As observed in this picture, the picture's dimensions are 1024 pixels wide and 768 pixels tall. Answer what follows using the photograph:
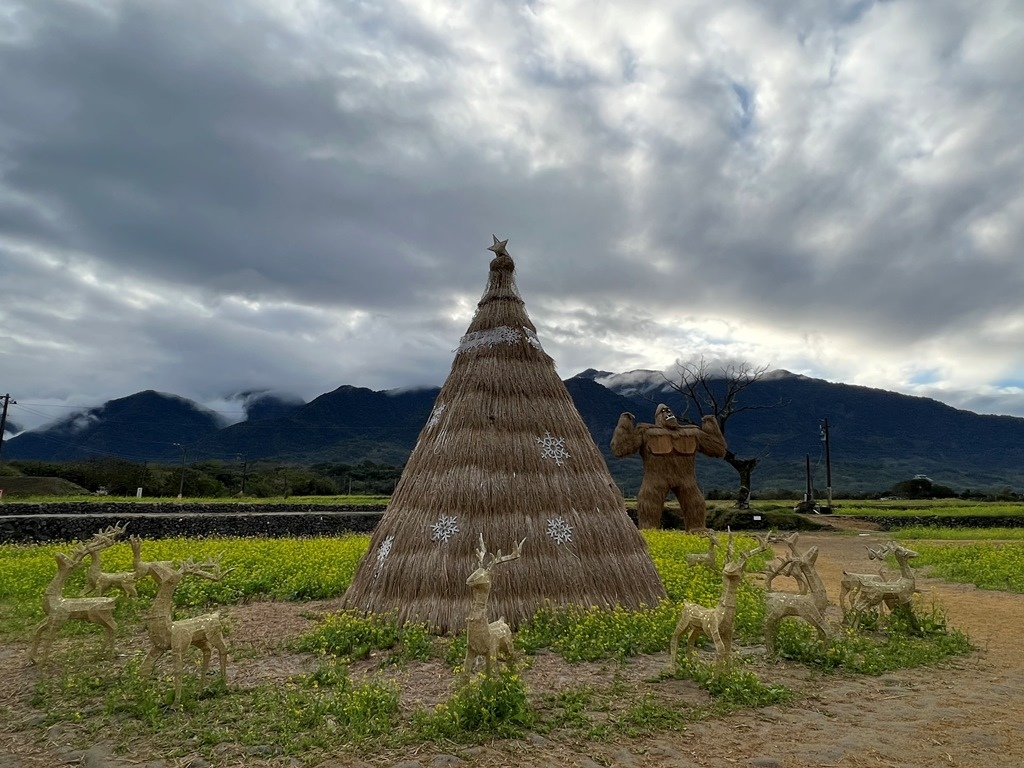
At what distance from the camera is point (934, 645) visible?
26.5ft

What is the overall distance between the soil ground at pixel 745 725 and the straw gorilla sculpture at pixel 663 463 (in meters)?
14.2

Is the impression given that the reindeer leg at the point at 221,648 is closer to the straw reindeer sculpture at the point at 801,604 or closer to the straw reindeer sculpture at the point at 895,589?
the straw reindeer sculpture at the point at 801,604

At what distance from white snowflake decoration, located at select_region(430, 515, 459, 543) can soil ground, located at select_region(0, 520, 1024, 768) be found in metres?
1.87

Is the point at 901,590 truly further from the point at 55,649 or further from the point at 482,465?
the point at 55,649

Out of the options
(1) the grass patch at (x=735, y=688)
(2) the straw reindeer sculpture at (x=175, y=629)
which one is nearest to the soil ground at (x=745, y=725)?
(1) the grass patch at (x=735, y=688)

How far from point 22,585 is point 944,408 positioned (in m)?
180

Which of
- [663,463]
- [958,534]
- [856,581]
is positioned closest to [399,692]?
[856,581]

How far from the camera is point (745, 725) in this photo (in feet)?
17.9

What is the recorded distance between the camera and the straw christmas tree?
27.6 feet

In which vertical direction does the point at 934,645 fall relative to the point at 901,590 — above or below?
below

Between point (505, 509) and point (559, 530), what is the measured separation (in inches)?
32.0

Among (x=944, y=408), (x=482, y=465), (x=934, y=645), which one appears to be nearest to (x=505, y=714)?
(x=482, y=465)

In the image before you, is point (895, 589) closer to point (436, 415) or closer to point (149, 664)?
point (436, 415)

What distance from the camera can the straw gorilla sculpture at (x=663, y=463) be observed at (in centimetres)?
2278
